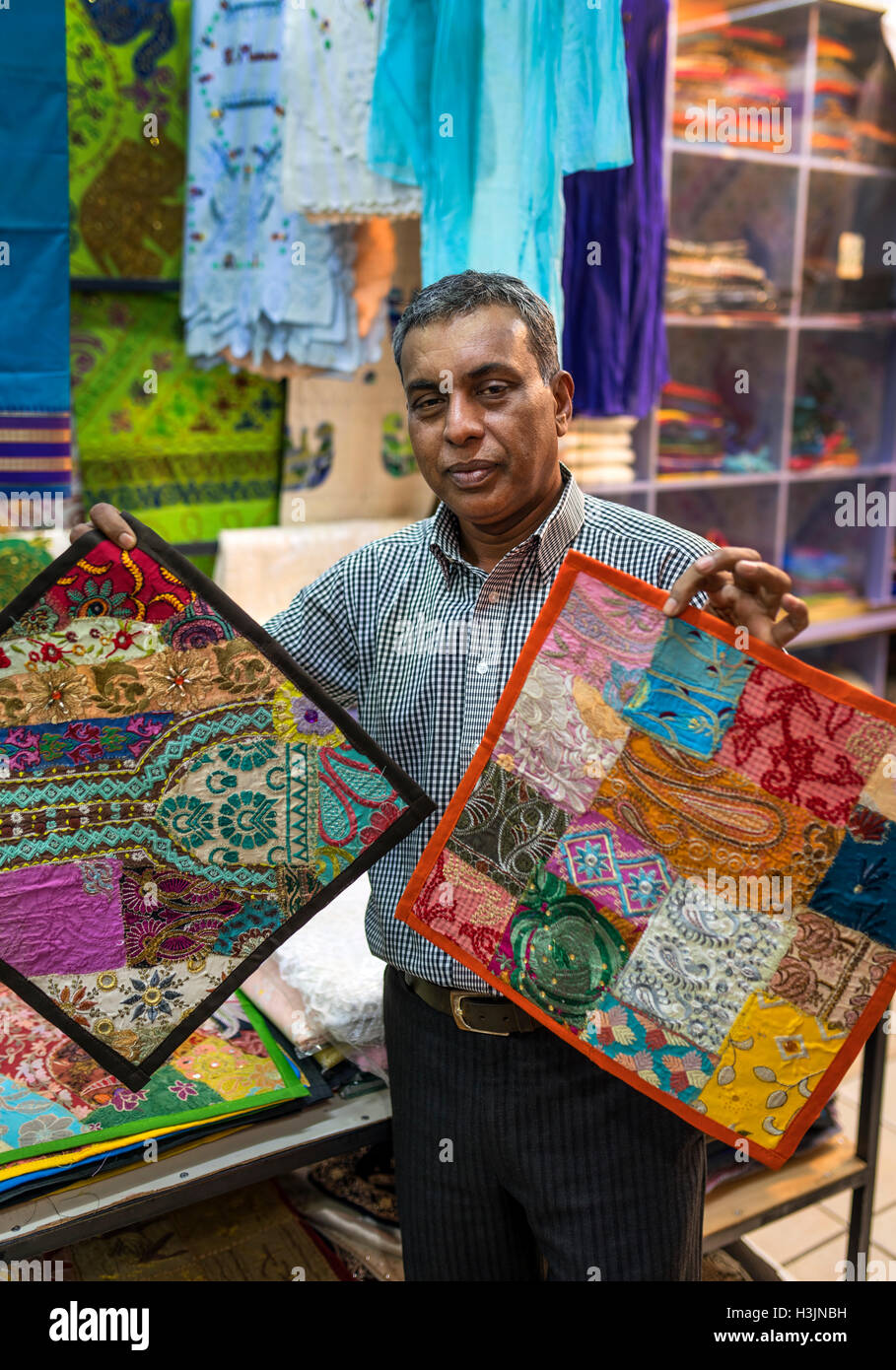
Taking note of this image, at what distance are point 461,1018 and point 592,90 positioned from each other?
5.56 ft

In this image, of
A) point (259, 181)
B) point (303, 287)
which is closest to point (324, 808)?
point (303, 287)

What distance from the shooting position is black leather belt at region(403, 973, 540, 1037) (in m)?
1.43

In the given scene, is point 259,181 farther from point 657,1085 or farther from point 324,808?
point 657,1085

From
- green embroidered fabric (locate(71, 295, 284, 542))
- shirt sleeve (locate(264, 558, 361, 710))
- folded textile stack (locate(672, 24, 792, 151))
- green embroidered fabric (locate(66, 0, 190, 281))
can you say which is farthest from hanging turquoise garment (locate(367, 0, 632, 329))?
folded textile stack (locate(672, 24, 792, 151))

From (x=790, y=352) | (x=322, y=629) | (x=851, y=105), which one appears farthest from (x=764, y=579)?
(x=851, y=105)

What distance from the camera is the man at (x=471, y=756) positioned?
1.39 m

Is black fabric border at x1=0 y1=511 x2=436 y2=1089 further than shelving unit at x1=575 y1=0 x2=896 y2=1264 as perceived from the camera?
No

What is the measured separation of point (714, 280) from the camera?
356 centimetres

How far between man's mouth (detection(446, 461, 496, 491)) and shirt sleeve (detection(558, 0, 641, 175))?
102cm

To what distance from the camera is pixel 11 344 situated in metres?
2.05

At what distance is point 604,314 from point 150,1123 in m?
2.00

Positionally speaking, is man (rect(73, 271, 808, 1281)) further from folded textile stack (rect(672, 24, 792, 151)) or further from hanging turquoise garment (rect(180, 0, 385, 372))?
folded textile stack (rect(672, 24, 792, 151))

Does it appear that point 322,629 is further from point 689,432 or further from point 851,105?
point 851,105

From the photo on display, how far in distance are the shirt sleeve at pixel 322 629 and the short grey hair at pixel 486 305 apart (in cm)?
35
